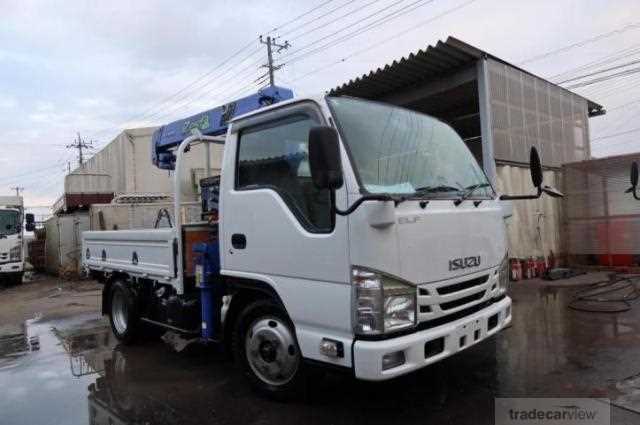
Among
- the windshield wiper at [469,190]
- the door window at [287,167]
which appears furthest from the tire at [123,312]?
the windshield wiper at [469,190]

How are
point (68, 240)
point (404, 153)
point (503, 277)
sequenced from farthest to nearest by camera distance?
point (68, 240)
point (503, 277)
point (404, 153)

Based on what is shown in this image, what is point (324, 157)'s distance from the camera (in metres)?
2.94

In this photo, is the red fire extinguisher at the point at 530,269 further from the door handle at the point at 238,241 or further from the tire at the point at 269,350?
the door handle at the point at 238,241

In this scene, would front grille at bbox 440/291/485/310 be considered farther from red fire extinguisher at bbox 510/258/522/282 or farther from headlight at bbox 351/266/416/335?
red fire extinguisher at bbox 510/258/522/282

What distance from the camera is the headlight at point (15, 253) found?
1516 cm

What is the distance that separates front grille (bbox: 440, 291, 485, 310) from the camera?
11.5 ft

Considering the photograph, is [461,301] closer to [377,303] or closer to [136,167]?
[377,303]

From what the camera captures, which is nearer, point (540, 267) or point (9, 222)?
point (540, 267)

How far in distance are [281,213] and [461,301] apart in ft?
5.03

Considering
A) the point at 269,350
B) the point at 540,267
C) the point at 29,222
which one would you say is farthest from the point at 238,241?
the point at 29,222

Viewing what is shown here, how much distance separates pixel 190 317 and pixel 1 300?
33.9ft

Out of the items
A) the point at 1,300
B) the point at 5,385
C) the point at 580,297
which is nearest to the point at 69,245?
the point at 1,300

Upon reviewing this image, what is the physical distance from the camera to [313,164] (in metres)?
2.96

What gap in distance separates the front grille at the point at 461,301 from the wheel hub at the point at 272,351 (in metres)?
1.18
